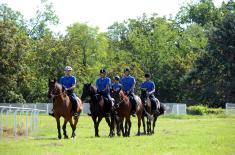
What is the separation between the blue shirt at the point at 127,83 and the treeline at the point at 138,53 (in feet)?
139

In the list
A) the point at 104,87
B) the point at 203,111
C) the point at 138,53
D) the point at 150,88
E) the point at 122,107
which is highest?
the point at 138,53

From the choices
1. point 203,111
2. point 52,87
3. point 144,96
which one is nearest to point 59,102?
point 52,87

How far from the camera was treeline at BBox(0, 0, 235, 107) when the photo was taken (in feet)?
245

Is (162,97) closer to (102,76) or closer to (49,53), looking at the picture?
(49,53)

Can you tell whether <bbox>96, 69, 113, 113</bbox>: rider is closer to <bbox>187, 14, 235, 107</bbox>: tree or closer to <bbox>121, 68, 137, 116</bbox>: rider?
<bbox>121, 68, 137, 116</bbox>: rider

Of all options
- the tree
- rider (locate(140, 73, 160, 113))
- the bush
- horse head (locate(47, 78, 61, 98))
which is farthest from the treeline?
horse head (locate(47, 78, 61, 98))

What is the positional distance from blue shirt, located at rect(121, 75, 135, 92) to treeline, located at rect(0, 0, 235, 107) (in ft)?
139

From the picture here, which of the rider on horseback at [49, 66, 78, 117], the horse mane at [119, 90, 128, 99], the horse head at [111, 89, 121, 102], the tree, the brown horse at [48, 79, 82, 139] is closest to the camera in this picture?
the brown horse at [48, 79, 82, 139]

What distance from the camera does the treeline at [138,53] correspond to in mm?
74750

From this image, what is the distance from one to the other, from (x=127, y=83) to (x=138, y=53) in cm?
7912

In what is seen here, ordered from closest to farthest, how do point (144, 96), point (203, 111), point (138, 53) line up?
point (144, 96) < point (203, 111) < point (138, 53)

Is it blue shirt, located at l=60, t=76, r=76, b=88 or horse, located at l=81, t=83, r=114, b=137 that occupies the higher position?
blue shirt, located at l=60, t=76, r=76, b=88

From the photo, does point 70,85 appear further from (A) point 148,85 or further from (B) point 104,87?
(A) point 148,85

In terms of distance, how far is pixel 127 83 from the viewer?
97.3 feet
